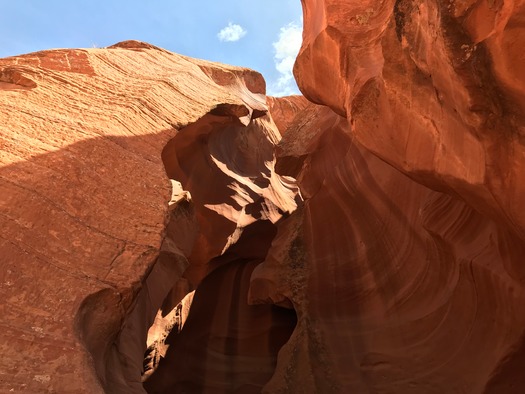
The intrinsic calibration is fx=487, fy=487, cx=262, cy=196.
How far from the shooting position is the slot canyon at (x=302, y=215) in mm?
3451

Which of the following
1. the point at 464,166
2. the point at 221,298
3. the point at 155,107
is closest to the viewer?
the point at 464,166

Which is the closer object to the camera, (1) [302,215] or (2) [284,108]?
(1) [302,215]

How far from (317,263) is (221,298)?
3.81m

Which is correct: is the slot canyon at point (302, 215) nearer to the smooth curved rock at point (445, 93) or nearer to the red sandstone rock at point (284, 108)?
the smooth curved rock at point (445, 93)

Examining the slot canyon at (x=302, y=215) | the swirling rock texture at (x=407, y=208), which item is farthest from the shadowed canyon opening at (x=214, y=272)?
→ the swirling rock texture at (x=407, y=208)

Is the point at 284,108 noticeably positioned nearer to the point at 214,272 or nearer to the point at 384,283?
the point at 214,272

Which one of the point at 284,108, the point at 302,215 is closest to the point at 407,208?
the point at 302,215

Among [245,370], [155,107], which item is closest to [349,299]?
[245,370]

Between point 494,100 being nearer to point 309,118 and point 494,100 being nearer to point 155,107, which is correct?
point 155,107

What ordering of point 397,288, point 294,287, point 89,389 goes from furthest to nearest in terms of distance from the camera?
point 294,287 < point 397,288 < point 89,389

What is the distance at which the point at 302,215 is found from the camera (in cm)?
992

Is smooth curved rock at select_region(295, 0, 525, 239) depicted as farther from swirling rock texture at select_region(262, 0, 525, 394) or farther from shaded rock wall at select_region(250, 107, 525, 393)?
shaded rock wall at select_region(250, 107, 525, 393)

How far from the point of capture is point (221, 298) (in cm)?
1162

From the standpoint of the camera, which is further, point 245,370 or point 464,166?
point 245,370
